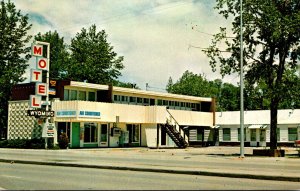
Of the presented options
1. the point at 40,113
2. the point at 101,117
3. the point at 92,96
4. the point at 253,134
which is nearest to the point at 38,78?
the point at 40,113

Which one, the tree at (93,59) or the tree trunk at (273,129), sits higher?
the tree at (93,59)

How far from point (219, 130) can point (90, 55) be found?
26.1 meters

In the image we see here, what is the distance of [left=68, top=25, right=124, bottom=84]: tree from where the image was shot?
7656 centimetres

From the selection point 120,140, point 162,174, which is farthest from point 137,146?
point 162,174

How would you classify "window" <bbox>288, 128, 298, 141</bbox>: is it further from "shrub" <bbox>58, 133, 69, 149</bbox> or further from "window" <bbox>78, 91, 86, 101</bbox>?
"shrub" <bbox>58, 133, 69, 149</bbox>

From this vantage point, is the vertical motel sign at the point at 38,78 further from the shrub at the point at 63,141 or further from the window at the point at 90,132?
the window at the point at 90,132

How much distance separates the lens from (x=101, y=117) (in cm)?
4709

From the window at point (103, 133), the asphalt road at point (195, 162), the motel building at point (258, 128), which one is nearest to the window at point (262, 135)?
the motel building at point (258, 128)

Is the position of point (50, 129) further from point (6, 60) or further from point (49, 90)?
point (6, 60)

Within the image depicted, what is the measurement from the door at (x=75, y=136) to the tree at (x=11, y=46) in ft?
59.4

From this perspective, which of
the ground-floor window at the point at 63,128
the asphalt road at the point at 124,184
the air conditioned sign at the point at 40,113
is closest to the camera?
the asphalt road at the point at 124,184

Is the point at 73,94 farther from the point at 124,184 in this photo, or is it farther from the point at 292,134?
the point at 124,184

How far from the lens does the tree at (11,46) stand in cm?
6191

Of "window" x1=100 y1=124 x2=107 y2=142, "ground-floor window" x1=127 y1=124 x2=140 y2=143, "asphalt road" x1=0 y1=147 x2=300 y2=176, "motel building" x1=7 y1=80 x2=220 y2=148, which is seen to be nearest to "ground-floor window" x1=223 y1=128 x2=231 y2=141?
"motel building" x1=7 y1=80 x2=220 y2=148
